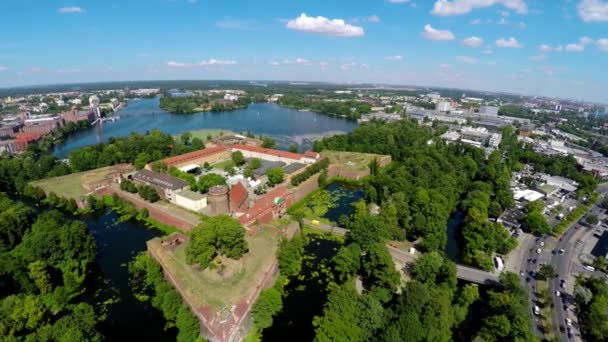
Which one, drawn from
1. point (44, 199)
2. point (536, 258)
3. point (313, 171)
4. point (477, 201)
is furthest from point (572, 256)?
point (44, 199)

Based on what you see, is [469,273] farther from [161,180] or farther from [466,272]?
[161,180]

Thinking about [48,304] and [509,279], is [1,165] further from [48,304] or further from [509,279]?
[509,279]

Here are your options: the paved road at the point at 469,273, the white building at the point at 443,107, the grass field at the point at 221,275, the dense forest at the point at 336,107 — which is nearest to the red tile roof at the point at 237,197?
the grass field at the point at 221,275

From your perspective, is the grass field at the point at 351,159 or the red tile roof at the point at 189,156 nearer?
the red tile roof at the point at 189,156

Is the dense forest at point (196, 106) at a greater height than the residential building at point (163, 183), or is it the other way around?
the dense forest at point (196, 106)

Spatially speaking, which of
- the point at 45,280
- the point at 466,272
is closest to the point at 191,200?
the point at 45,280

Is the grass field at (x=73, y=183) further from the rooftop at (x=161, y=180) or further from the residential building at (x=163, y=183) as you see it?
the residential building at (x=163, y=183)

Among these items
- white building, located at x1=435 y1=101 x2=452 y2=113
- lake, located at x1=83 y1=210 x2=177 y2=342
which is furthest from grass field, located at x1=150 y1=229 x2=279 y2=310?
white building, located at x1=435 y1=101 x2=452 y2=113
